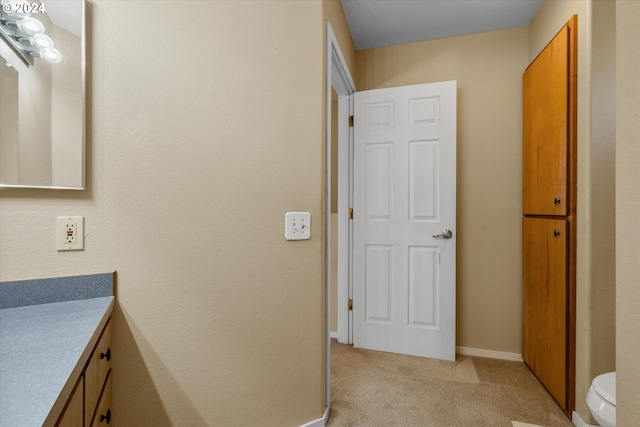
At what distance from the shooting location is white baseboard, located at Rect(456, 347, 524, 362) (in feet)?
7.41

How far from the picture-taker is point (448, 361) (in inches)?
88.0

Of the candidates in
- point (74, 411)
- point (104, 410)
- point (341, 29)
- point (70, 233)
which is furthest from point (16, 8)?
point (341, 29)

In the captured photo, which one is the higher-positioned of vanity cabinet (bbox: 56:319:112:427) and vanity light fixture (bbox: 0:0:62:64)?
vanity light fixture (bbox: 0:0:62:64)

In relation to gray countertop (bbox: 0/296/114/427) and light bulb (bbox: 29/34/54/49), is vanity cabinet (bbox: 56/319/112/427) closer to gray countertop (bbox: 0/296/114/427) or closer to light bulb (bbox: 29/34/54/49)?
gray countertop (bbox: 0/296/114/427)

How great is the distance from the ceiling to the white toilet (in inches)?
88.6

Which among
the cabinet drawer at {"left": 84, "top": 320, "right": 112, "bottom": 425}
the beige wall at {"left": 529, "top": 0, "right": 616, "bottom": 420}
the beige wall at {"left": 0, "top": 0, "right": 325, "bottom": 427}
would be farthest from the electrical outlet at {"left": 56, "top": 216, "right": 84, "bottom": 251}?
the beige wall at {"left": 529, "top": 0, "right": 616, "bottom": 420}

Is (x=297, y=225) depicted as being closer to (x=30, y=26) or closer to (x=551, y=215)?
(x=30, y=26)

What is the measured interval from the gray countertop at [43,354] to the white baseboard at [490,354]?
2.42 meters

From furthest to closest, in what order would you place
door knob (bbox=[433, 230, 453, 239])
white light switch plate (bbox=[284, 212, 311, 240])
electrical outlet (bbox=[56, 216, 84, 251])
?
1. door knob (bbox=[433, 230, 453, 239])
2. white light switch plate (bbox=[284, 212, 311, 240])
3. electrical outlet (bbox=[56, 216, 84, 251])

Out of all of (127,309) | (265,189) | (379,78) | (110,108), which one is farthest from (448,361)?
(110,108)

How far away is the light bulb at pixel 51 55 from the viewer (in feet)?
3.21

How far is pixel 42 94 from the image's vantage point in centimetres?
97

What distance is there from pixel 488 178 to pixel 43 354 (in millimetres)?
2598

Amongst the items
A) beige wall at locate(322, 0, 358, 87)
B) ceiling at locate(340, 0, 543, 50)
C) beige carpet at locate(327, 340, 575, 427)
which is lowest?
beige carpet at locate(327, 340, 575, 427)
